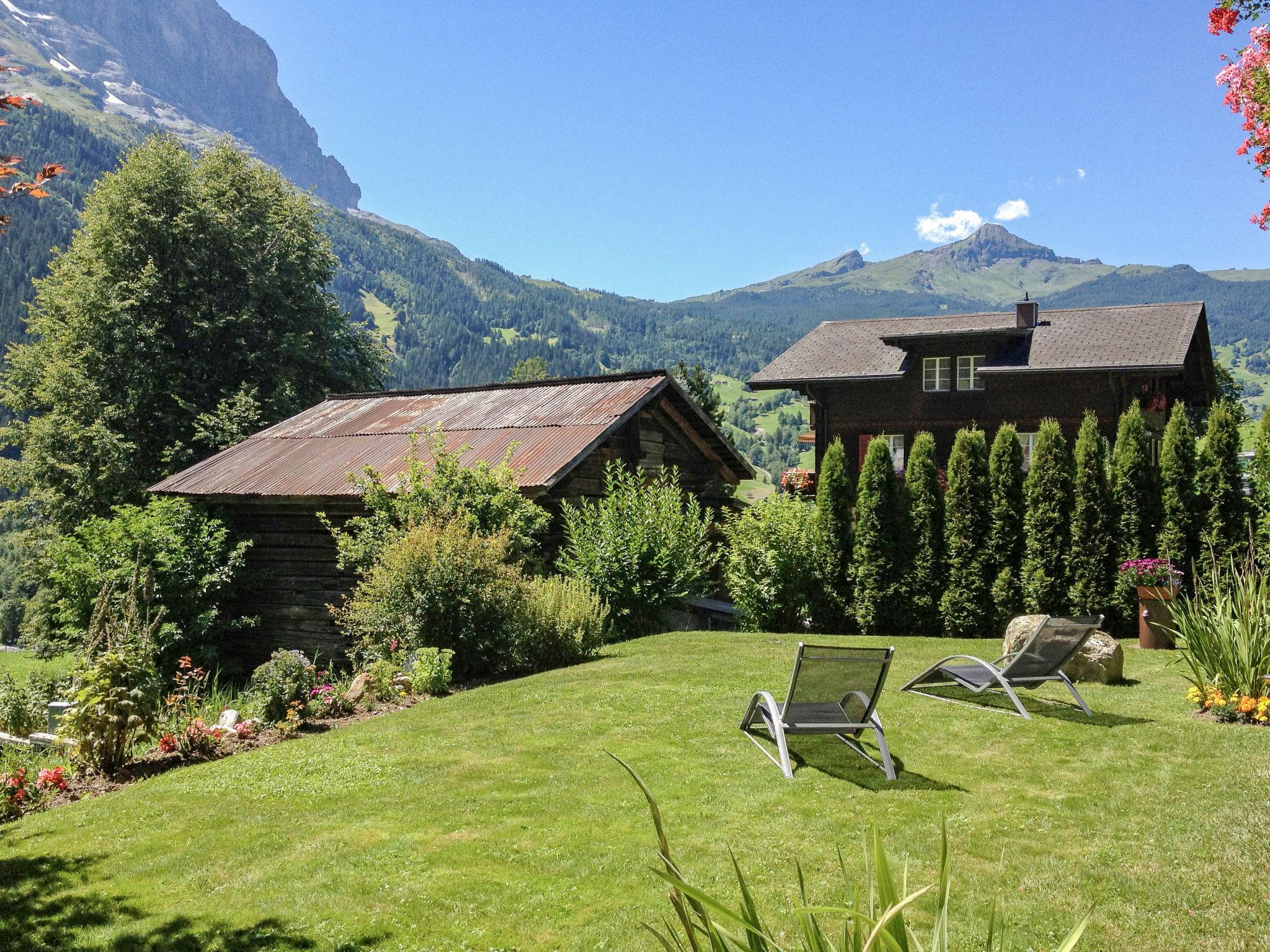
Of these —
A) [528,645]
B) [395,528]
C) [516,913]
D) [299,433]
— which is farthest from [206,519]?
[516,913]

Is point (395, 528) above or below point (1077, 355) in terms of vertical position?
below

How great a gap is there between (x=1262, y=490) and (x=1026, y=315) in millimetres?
17683

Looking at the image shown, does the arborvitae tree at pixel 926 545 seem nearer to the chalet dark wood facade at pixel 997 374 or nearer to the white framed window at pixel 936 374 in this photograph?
the chalet dark wood facade at pixel 997 374

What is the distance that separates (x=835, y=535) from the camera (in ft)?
51.0

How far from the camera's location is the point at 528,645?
39.6ft

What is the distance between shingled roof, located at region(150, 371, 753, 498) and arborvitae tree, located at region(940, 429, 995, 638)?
19.5 feet

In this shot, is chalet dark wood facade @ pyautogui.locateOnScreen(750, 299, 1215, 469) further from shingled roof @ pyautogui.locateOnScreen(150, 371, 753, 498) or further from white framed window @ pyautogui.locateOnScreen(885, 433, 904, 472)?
shingled roof @ pyautogui.locateOnScreen(150, 371, 753, 498)

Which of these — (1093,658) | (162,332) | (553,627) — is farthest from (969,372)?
(162,332)

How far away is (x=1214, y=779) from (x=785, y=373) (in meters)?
24.4

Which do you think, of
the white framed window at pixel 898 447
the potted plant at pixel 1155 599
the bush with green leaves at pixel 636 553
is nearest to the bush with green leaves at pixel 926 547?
the potted plant at pixel 1155 599

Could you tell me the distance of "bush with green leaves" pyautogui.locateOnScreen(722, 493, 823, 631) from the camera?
51.2ft

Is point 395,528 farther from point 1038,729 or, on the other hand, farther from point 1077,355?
point 1077,355

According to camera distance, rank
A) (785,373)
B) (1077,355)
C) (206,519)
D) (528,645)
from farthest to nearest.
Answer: (785,373)
(1077,355)
(206,519)
(528,645)

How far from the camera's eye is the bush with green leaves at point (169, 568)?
57.5ft
